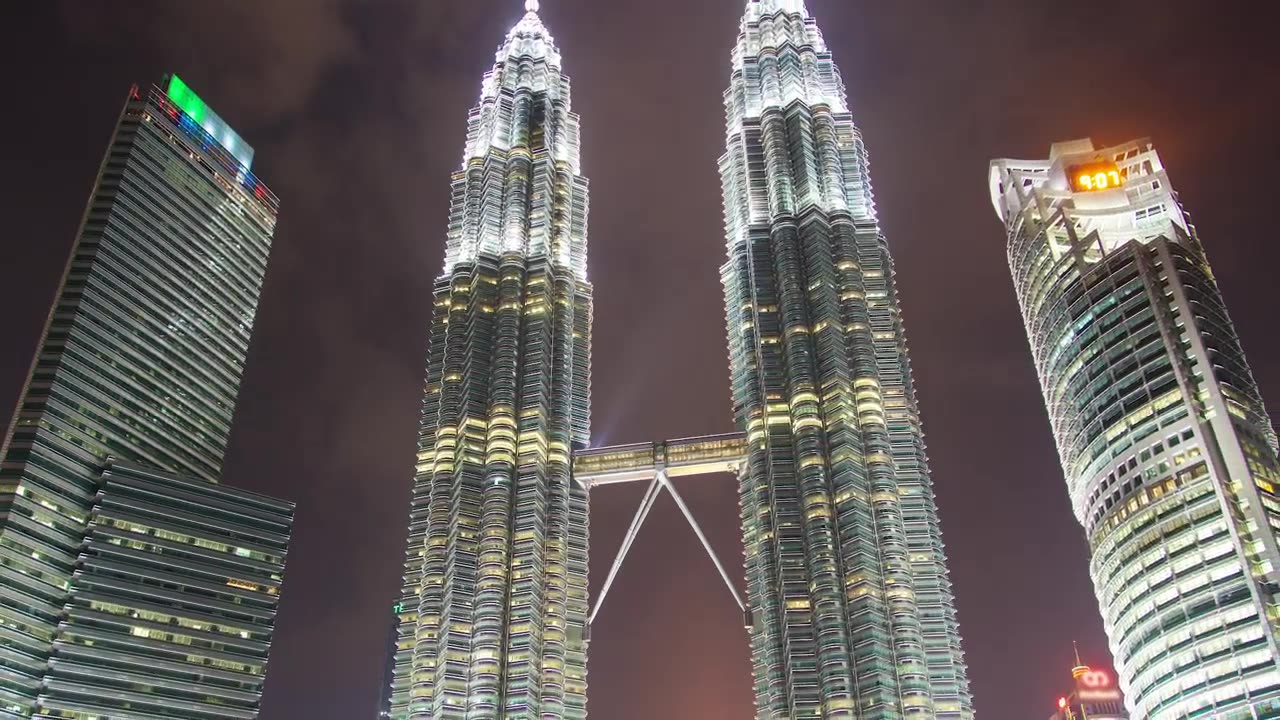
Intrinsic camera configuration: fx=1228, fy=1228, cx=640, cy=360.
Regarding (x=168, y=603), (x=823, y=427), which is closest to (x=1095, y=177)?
(x=823, y=427)

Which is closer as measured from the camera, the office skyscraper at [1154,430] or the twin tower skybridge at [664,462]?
the office skyscraper at [1154,430]

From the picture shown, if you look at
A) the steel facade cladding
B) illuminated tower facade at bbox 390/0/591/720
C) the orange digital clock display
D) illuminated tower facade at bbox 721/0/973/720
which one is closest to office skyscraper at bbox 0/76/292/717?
the steel facade cladding

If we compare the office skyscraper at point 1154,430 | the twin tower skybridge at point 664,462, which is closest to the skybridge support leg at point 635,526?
the twin tower skybridge at point 664,462

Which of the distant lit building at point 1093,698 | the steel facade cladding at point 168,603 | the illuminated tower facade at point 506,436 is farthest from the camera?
the distant lit building at point 1093,698

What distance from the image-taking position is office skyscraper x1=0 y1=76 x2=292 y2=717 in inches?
6127

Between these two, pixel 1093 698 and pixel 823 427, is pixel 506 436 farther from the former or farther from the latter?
pixel 1093 698

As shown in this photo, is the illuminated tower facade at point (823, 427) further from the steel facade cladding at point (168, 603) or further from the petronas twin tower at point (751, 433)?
the steel facade cladding at point (168, 603)

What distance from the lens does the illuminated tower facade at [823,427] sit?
125188mm

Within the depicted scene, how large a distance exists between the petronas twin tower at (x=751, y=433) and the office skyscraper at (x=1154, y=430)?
65.2 ft

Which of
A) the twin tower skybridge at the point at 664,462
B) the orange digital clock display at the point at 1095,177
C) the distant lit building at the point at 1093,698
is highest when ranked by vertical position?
the orange digital clock display at the point at 1095,177

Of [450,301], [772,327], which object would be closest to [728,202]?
[772,327]

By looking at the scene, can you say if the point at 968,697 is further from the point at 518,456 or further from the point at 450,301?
the point at 450,301

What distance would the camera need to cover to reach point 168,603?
165 meters

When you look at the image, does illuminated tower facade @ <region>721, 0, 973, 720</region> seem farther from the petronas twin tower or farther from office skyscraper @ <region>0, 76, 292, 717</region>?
office skyscraper @ <region>0, 76, 292, 717</region>
